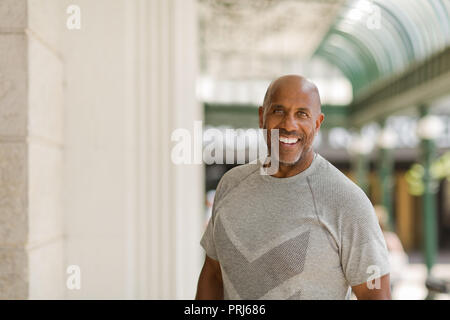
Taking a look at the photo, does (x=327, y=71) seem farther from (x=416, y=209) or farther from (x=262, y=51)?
(x=416, y=209)

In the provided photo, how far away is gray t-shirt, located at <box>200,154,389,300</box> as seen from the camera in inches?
41.8

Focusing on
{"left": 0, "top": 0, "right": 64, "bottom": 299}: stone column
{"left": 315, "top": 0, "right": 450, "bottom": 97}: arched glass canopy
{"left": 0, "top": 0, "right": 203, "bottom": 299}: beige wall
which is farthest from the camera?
{"left": 315, "top": 0, "right": 450, "bottom": 97}: arched glass canopy

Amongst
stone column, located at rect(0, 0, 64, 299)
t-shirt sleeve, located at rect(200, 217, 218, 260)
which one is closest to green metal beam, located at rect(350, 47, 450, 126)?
t-shirt sleeve, located at rect(200, 217, 218, 260)

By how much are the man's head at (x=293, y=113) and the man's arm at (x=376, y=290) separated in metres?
0.36

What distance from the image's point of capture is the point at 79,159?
1618mm

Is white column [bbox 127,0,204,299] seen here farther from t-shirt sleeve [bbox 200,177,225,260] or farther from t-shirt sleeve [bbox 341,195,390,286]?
t-shirt sleeve [bbox 341,195,390,286]

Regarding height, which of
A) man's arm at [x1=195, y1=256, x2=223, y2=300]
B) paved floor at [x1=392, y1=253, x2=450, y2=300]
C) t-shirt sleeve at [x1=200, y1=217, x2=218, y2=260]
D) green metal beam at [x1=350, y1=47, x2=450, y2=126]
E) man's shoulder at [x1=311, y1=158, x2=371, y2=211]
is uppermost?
green metal beam at [x1=350, y1=47, x2=450, y2=126]

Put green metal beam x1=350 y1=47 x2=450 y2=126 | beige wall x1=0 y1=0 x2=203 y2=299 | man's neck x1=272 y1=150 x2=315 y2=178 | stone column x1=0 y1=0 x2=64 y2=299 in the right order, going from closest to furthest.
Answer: man's neck x1=272 y1=150 x2=315 y2=178 < stone column x1=0 y1=0 x2=64 y2=299 < beige wall x1=0 y1=0 x2=203 y2=299 < green metal beam x1=350 y1=47 x2=450 y2=126

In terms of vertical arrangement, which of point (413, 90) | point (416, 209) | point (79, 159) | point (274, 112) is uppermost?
point (413, 90)

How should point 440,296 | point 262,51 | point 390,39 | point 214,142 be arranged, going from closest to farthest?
point 214,142 → point 440,296 → point 390,39 → point 262,51

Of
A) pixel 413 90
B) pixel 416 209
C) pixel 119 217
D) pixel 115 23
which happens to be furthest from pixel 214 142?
pixel 416 209

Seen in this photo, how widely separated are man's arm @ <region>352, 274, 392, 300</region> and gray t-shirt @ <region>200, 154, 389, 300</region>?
0.02 m

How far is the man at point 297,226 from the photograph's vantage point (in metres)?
1.06

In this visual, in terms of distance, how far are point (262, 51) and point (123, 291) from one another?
22.8 feet
